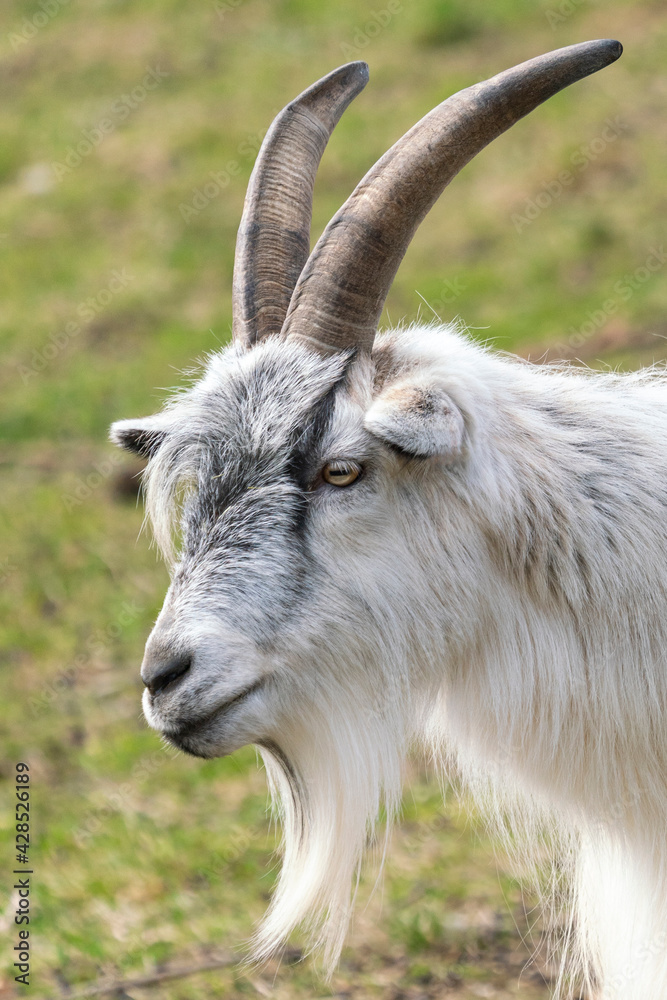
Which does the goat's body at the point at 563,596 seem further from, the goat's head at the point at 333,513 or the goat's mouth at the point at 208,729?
the goat's mouth at the point at 208,729

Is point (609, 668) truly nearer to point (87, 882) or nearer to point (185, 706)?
point (185, 706)

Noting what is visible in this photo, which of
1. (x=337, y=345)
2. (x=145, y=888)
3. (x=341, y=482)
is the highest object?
(x=337, y=345)

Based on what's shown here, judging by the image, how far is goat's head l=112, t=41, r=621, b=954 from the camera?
8.22 ft

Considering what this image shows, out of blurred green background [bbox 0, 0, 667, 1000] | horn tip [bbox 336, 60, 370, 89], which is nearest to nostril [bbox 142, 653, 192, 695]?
blurred green background [bbox 0, 0, 667, 1000]

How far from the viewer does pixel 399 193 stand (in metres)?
2.67

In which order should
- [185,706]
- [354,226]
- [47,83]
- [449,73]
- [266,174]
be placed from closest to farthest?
1. [185,706]
2. [354,226]
3. [266,174]
4. [449,73]
5. [47,83]

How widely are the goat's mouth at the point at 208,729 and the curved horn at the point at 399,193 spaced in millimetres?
850

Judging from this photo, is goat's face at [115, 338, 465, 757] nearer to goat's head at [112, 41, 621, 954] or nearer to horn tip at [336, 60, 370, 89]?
goat's head at [112, 41, 621, 954]

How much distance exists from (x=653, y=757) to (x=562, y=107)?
9.80m

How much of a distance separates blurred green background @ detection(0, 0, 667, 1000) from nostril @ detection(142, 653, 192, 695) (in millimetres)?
1668

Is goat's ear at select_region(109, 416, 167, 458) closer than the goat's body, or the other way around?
the goat's body

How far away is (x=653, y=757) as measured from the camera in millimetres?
2785

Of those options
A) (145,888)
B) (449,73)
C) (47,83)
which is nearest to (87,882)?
(145,888)

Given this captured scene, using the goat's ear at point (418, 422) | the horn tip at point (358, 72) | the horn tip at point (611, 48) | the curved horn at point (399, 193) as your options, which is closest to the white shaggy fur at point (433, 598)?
the goat's ear at point (418, 422)
